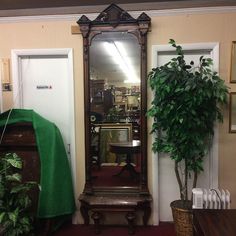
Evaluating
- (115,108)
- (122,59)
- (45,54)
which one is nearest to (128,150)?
→ (115,108)

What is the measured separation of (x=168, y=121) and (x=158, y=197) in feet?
3.35

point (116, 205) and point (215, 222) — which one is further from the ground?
point (215, 222)

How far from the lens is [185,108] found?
8.77ft

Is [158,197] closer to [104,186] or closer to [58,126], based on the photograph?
[104,186]

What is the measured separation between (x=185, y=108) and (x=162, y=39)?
0.91 metres

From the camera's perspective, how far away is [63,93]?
10.9 feet

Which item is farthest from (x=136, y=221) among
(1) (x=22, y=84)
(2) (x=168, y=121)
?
(1) (x=22, y=84)

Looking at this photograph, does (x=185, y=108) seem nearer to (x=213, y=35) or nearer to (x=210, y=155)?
(x=210, y=155)


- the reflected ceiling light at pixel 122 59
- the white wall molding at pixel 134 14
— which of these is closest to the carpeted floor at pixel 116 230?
the reflected ceiling light at pixel 122 59

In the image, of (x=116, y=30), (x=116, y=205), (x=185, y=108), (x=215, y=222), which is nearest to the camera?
(x=215, y=222)

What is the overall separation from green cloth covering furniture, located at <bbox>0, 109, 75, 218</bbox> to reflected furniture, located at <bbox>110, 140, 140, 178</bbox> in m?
0.60

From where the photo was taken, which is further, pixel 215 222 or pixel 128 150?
pixel 128 150

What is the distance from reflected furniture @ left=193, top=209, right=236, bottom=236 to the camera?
1.68 meters

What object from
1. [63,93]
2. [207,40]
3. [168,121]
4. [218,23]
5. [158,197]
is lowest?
[158,197]
